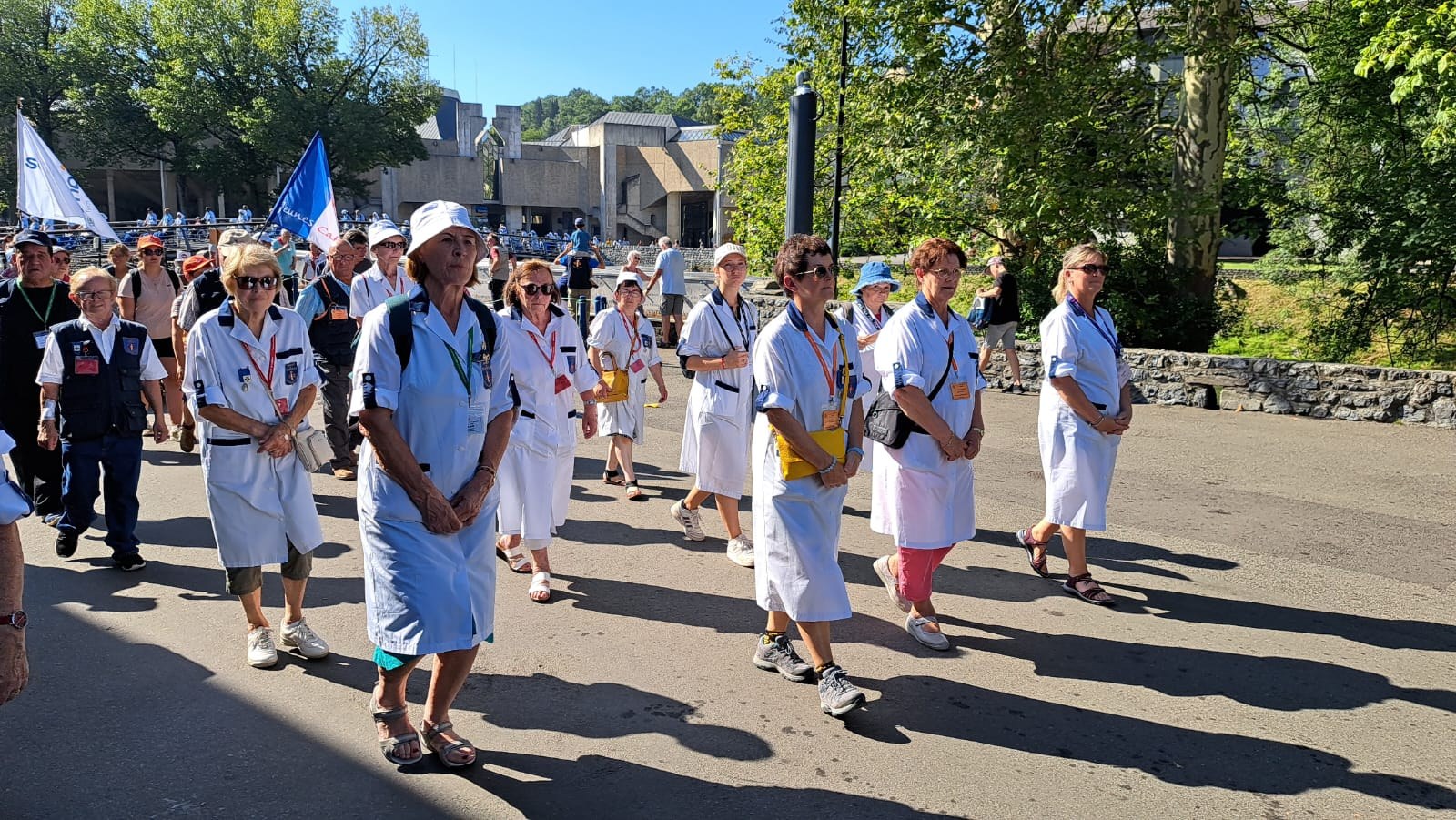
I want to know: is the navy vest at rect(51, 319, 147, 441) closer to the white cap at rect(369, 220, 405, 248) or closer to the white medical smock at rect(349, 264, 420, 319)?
the white cap at rect(369, 220, 405, 248)

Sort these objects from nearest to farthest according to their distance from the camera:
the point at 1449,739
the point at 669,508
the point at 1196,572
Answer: the point at 1449,739 → the point at 1196,572 → the point at 669,508

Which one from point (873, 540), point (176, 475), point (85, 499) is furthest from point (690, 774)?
point (176, 475)

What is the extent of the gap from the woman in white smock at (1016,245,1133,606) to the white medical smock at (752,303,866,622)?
1.91 metres

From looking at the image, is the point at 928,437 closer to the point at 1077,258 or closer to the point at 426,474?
the point at 1077,258

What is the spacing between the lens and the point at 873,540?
24.5 feet

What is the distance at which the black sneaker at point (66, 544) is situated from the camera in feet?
22.2

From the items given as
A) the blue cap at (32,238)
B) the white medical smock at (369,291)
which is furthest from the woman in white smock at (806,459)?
the blue cap at (32,238)

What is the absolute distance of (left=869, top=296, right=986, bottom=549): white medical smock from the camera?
17.0ft

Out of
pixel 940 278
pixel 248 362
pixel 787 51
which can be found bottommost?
pixel 248 362

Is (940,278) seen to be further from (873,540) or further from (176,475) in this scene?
(176,475)

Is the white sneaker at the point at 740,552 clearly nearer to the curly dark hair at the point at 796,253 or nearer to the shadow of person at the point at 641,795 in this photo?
the curly dark hair at the point at 796,253

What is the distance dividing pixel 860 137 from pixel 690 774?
523 inches

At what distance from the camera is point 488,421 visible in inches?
→ 150

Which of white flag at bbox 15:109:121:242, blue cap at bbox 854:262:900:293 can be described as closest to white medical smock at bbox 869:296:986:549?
blue cap at bbox 854:262:900:293
